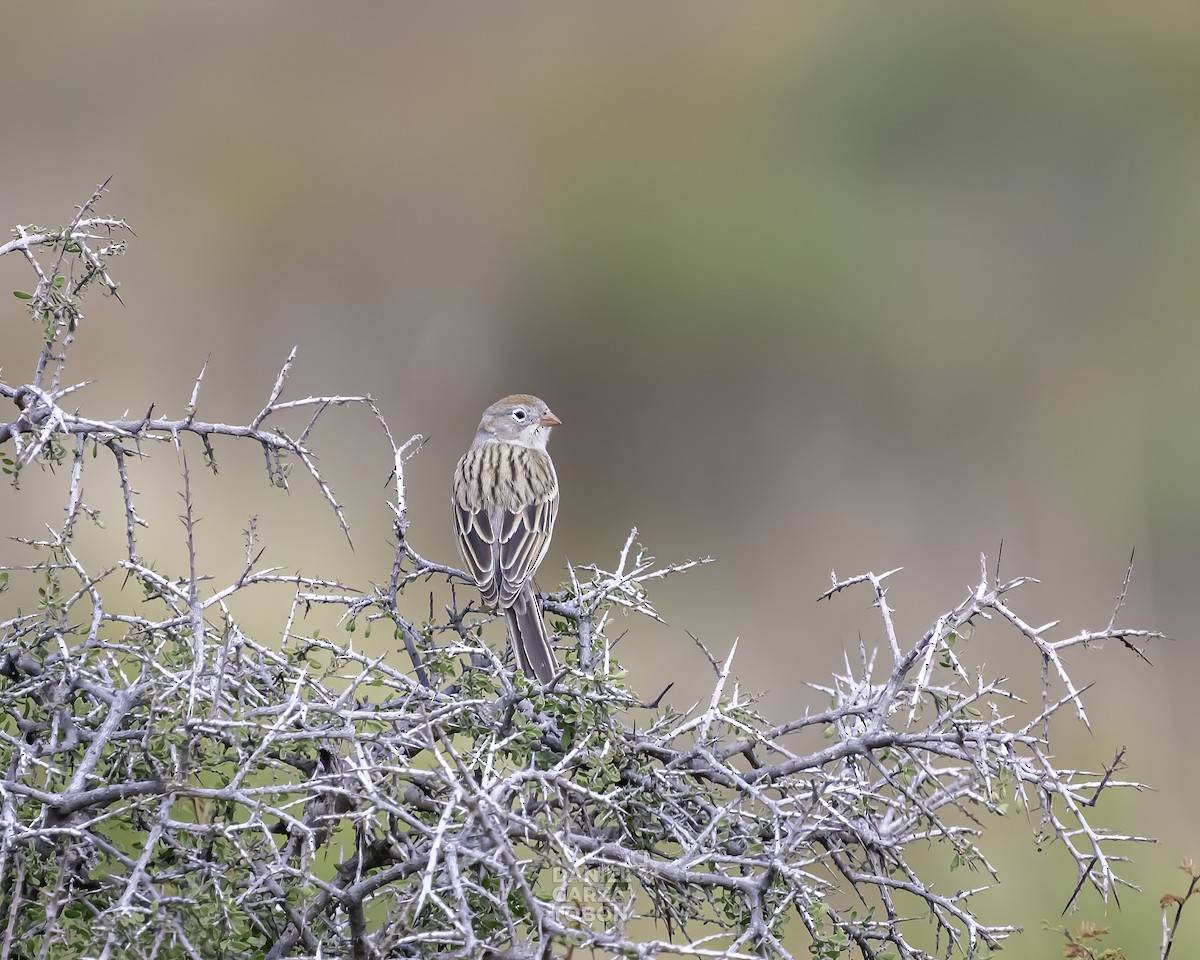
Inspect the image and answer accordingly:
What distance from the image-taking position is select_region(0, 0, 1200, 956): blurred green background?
11.1 meters

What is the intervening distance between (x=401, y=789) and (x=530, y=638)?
6.30ft

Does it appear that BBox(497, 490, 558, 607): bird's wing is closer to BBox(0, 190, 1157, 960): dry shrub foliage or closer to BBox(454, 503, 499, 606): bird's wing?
BBox(454, 503, 499, 606): bird's wing

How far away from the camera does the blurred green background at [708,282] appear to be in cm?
1115

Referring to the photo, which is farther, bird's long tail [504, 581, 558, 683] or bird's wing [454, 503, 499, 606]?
bird's wing [454, 503, 499, 606]

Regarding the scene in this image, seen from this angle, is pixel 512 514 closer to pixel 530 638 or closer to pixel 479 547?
pixel 479 547

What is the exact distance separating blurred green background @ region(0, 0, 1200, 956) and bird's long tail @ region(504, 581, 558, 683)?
270 centimetres

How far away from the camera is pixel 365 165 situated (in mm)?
15227

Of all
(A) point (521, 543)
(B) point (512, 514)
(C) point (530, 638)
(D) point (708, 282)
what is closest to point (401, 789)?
(C) point (530, 638)

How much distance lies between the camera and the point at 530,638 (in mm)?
5535

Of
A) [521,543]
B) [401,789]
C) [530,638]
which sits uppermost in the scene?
[521,543]

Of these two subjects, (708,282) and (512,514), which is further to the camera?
(708,282)

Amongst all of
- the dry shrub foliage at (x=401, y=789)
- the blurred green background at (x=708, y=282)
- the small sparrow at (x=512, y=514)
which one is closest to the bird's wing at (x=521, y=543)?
the small sparrow at (x=512, y=514)

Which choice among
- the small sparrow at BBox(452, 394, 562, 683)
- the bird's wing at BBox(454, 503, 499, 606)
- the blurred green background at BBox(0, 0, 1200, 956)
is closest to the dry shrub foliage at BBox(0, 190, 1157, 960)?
the small sparrow at BBox(452, 394, 562, 683)

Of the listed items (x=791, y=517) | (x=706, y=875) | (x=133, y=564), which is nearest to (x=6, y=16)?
(x=791, y=517)
